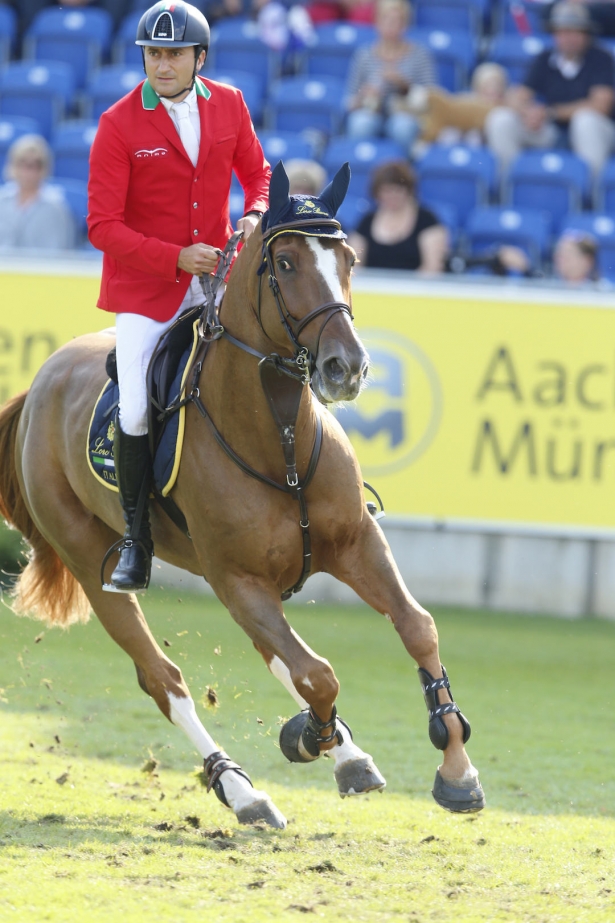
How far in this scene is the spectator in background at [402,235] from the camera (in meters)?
10.9

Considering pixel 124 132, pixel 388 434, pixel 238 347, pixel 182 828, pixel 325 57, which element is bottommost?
pixel 182 828

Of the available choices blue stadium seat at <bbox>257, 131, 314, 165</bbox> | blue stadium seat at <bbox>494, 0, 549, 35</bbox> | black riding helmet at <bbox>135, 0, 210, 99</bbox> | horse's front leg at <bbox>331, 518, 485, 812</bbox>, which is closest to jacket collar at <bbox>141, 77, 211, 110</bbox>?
black riding helmet at <bbox>135, 0, 210, 99</bbox>

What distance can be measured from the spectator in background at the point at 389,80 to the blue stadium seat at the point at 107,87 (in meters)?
2.54

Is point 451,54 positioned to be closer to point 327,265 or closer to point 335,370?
point 327,265

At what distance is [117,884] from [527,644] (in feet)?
18.8

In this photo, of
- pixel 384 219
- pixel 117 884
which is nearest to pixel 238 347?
pixel 117 884

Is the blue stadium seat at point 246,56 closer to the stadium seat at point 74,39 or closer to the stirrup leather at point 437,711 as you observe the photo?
the stadium seat at point 74,39

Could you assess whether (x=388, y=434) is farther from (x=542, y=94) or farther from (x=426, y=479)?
(x=542, y=94)

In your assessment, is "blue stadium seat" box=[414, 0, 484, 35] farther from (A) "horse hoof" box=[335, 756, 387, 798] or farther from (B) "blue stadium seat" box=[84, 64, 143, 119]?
(A) "horse hoof" box=[335, 756, 387, 798]

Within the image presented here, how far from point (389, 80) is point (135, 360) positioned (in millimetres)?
8941

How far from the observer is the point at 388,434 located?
10.4 m

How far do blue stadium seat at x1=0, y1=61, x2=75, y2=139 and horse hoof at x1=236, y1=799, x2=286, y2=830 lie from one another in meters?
10.9

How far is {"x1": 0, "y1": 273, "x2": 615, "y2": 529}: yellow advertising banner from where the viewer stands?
33.2 ft

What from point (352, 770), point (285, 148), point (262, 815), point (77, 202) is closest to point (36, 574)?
point (262, 815)
